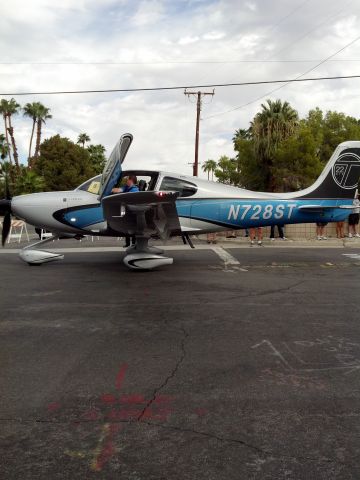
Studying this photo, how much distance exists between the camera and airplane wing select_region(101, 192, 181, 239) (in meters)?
8.10

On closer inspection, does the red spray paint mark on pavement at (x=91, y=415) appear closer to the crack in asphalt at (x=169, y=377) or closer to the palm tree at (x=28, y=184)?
the crack in asphalt at (x=169, y=377)

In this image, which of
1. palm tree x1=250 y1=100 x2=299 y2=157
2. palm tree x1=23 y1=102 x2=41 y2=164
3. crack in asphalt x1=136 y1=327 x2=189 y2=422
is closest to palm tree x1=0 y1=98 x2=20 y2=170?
palm tree x1=23 y1=102 x2=41 y2=164

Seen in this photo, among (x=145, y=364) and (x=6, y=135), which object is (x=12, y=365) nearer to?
(x=145, y=364)

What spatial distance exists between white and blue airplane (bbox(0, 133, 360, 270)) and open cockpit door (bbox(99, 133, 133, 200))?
23mm

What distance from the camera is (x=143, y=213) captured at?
9.05 meters

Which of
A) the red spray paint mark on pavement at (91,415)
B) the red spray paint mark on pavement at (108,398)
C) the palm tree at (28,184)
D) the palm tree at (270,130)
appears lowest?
the red spray paint mark on pavement at (91,415)

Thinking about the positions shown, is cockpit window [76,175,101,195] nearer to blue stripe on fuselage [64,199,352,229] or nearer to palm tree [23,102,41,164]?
blue stripe on fuselage [64,199,352,229]

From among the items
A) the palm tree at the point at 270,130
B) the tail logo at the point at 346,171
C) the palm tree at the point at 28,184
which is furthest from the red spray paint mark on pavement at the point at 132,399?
the palm tree at the point at 28,184

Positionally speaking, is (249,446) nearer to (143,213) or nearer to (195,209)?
(143,213)

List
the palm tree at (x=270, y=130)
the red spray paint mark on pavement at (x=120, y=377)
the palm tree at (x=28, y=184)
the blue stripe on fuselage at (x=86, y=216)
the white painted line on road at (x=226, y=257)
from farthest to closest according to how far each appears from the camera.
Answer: the palm tree at (x=28, y=184) < the palm tree at (x=270, y=130) < the white painted line on road at (x=226, y=257) < the blue stripe on fuselage at (x=86, y=216) < the red spray paint mark on pavement at (x=120, y=377)

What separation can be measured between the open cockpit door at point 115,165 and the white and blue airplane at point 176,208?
0.02m

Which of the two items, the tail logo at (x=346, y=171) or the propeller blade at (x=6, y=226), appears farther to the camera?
the tail logo at (x=346, y=171)

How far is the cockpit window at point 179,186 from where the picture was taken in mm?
10297

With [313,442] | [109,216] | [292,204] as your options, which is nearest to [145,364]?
[313,442]
